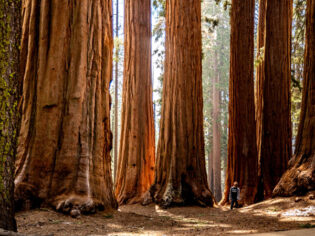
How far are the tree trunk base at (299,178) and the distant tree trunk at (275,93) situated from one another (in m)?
4.21

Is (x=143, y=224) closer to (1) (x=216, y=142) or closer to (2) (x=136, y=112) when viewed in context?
(2) (x=136, y=112)

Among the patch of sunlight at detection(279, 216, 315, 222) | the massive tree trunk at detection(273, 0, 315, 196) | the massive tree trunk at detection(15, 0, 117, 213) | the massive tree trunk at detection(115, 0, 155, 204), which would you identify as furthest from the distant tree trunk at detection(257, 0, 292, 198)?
the massive tree trunk at detection(15, 0, 117, 213)

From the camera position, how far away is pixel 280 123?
11.1 meters


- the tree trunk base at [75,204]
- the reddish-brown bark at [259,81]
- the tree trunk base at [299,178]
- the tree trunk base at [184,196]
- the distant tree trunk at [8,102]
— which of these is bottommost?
the tree trunk base at [184,196]

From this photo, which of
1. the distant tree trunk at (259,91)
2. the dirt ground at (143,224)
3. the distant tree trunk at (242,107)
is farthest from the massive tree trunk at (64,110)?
the distant tree trunk at (242,107)

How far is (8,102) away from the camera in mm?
3395

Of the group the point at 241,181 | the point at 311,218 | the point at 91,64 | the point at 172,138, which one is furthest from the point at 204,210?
the point at 91,64

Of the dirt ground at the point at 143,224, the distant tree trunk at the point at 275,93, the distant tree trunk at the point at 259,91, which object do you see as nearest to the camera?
the dirt ground at the point at 143,224

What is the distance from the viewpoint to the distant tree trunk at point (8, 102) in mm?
3328

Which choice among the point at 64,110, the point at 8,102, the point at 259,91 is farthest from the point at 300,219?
the point at 259,91

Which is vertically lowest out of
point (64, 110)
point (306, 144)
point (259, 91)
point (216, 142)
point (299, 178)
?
point (299, 178)

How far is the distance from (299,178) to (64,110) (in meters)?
4.22

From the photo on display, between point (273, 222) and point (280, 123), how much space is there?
6.46 meters

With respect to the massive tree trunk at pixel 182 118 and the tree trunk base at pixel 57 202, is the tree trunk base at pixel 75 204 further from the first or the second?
the massive tree trunk at pixel 182 118
